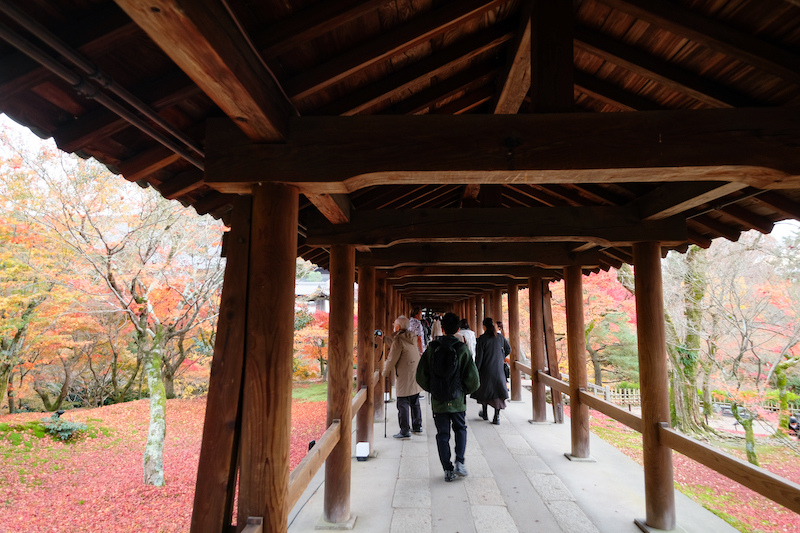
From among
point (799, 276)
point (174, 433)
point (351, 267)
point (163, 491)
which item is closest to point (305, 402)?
point (174, 433)

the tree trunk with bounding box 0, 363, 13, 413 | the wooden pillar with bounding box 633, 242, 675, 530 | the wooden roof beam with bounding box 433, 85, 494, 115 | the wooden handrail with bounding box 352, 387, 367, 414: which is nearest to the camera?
the wooden roof beam with bounding box 433, 85, 494, 115

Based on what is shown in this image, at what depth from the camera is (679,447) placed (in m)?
3.24

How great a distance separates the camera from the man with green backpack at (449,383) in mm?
4117

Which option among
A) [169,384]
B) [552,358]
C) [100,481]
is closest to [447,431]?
[552,358]

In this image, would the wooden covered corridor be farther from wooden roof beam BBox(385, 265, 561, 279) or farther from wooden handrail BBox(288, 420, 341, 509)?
wooden roof beam BBox(385, 265, 561, 279)

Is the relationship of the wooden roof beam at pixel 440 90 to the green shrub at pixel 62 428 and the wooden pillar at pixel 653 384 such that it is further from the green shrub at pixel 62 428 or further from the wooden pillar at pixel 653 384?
the green shrub at pixel 62 428

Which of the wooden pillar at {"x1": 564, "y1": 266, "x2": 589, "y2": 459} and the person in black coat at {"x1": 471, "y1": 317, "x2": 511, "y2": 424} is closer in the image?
the wooden pillar at {"x1": 564, "y1": 266, "x2": 589, "y2": 459}

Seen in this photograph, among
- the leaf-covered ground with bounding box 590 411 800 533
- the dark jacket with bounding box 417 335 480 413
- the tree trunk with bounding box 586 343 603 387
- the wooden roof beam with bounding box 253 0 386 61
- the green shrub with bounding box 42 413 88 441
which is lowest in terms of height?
the leaf-covered ground with bounding box 590 411 800 533

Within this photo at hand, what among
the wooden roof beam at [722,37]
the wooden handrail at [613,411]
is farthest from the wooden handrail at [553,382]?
the wooden roof beam at [722,37]

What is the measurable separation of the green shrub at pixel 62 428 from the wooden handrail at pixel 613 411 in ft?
40.7

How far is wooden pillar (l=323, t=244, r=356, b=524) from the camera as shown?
3.58 metres

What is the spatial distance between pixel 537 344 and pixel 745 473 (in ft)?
14.6

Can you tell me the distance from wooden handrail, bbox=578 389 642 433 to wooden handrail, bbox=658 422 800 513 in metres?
0.43

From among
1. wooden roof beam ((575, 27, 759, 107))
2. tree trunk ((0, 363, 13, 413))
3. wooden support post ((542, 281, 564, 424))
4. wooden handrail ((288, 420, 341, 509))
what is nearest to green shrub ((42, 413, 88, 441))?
tree trunk ((0, 363, 13, 413))
